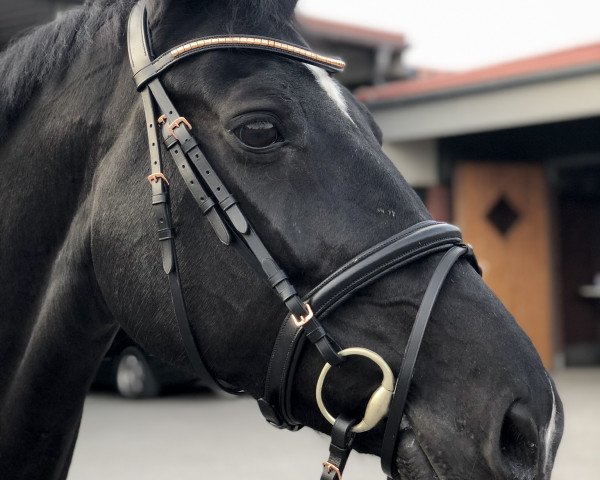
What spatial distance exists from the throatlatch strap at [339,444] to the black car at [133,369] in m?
0.44

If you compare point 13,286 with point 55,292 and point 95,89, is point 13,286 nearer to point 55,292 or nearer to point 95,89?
point 55,292

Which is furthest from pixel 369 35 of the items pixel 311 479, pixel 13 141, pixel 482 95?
pixel 13 141

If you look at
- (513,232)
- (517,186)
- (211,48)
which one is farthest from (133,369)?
(517,186)

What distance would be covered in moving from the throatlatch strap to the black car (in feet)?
1.43

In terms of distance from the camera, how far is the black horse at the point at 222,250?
1.39m

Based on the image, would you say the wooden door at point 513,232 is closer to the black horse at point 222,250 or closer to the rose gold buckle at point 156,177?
the black horse at point 222,250

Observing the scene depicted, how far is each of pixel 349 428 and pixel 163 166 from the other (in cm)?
65

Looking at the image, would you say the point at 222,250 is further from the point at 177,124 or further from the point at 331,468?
the point at 331,468

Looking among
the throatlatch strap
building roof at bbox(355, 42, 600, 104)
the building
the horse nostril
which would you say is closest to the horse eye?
the throatlatch strap

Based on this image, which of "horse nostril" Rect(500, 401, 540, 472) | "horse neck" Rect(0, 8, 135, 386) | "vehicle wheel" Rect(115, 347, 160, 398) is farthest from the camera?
"vehicle wheel" Rect(115, 347, 160, 398)

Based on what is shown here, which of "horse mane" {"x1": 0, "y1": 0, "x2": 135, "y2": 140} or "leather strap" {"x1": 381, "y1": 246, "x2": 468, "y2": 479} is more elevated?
"horse mane" {"x1": 0, "y1": 0, "x2": 135, "y2": 140}

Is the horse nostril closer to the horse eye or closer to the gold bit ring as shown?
the gold bit ring

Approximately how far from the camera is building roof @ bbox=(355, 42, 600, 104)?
749 centimetres

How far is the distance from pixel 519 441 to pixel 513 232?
831 cm
